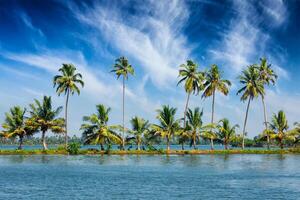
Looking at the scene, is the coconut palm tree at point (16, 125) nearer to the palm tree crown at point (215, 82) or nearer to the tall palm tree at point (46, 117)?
the tall palm tree at point (46, 117)

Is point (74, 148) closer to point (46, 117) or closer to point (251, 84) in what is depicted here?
point (46, 117)

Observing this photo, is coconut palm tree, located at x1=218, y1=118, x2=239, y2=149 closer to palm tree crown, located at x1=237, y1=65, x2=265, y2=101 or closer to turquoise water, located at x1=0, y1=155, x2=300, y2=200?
palm tree crown, located at x1=237, y1=65, x2=265, y2=101

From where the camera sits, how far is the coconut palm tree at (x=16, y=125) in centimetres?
8094

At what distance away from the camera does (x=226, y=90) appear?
83.6 m

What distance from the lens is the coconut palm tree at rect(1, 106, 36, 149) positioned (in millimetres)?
80938

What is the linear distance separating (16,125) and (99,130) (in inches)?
689

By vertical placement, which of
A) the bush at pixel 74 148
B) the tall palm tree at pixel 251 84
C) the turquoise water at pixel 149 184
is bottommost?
the turquoise water at pixel 149 184

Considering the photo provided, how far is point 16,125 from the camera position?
81.6 meters

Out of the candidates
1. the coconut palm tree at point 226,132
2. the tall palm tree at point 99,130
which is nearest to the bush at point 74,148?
the tall palm tree at point 99,130

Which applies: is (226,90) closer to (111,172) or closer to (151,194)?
(111,172)

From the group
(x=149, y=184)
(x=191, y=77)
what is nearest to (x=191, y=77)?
(x=191, y=77)

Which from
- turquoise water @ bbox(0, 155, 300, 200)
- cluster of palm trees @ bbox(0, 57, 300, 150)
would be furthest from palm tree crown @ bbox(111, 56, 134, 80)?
turquoise water @ bbox(0, 155, 300, 200)

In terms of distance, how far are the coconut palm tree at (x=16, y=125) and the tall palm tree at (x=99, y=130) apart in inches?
459

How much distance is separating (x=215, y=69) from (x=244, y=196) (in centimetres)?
5695
